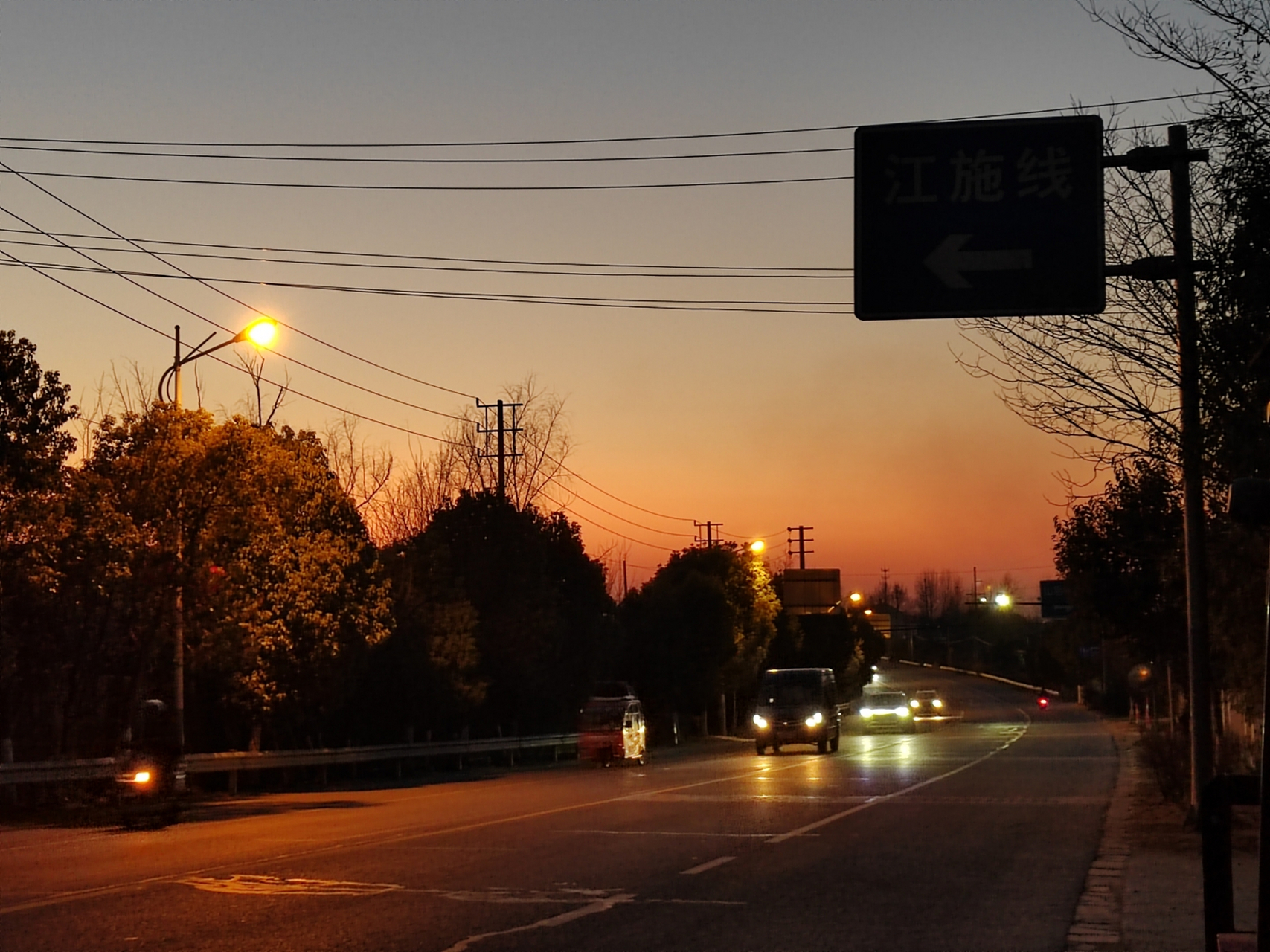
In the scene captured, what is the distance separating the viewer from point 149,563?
25281 mm

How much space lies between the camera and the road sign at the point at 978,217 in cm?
1181

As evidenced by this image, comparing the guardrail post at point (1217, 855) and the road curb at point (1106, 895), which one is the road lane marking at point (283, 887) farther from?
the guardrail post at point (1217, 855)

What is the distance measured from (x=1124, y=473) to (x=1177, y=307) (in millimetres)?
6549

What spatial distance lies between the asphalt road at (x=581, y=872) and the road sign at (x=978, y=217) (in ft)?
15.6

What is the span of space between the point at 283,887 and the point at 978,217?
25.9 ft

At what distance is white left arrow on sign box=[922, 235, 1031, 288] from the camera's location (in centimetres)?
1184

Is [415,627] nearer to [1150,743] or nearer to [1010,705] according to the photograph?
[1150,743]

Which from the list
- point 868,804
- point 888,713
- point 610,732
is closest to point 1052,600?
point 888,713

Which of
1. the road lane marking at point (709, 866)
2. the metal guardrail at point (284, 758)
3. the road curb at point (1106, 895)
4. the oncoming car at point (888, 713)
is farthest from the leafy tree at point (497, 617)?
the road lane marking at point (709, 866)

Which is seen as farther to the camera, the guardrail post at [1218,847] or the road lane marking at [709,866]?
the road lane marking at [709,866]

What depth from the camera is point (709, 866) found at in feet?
48.6

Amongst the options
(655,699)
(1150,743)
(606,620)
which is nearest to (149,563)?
(1150,743)

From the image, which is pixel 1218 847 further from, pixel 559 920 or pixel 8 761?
pixel 8 761

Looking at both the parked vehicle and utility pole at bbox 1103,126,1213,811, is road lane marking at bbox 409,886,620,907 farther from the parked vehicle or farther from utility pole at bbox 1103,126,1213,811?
the parked vehicle
